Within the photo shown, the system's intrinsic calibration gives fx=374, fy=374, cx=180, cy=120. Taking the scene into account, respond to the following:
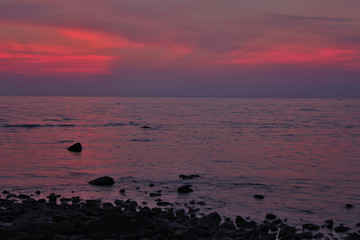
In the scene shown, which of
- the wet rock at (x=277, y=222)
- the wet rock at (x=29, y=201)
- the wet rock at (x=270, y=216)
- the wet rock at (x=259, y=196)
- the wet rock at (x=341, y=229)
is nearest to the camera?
the wet rock at (x=341, y=229)

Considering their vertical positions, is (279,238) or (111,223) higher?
(111,223)

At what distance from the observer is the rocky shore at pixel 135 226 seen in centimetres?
915

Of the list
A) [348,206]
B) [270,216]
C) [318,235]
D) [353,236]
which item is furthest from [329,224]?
[348,206]

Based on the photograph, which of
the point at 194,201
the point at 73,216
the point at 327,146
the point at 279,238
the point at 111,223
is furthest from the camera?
the point at 327,146

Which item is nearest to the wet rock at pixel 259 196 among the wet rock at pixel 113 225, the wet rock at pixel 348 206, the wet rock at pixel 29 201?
the wet rock at pixel 348 206

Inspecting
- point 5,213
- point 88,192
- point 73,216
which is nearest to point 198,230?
point 73,216

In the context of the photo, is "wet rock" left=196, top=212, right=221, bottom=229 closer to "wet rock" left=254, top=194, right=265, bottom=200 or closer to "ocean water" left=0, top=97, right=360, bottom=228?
"ocean water" left=0, top=97, right=360, bottom=228

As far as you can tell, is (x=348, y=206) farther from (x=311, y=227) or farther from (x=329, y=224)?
(x=311, y=227)

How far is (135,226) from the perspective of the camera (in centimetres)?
973

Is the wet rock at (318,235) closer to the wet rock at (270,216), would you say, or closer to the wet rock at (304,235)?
the wet rock at (304,235)

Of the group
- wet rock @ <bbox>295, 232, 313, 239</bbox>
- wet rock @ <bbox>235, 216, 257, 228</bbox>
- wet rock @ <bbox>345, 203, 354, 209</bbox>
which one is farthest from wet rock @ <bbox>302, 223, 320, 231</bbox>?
wet rock @ <bbox>345, 203, 354, 209</bbox>

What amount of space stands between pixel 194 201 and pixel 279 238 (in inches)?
186

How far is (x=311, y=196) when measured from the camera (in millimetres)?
15648

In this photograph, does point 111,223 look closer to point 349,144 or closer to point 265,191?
point 265,191
